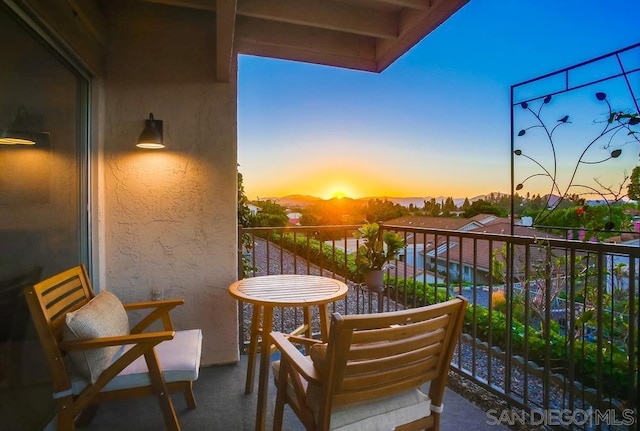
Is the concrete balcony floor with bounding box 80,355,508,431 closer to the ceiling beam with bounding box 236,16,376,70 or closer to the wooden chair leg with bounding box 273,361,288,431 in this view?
the wooden chair leg with bounding box 273,361,288,431

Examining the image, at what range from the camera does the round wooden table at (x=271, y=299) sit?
1882mm

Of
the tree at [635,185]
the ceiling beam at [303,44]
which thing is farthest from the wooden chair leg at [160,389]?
the tree at [635,185]

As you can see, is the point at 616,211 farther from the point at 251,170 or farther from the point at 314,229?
the point at 251,170

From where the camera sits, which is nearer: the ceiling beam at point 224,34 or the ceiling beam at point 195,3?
the ceiling beam at point 224,34

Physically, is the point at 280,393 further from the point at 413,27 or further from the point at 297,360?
the point at 413,27

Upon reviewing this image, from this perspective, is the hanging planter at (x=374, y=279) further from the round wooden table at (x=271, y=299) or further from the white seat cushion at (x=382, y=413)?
the white seat cushion at (x=382, y=413)

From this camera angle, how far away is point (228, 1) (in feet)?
5.35

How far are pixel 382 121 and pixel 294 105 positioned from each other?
1.20 metres

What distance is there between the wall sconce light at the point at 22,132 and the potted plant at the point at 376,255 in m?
2.19

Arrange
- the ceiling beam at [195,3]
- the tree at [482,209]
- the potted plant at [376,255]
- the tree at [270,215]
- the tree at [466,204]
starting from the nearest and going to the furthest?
the ceiling beam at [195,3], the potted plant at [376,255], the tree at [482,209], the tree at [466,204], the tree at [270,215]

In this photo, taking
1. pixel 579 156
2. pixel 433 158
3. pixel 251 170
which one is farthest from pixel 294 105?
pixel 579 156

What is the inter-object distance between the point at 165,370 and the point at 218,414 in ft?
1.95

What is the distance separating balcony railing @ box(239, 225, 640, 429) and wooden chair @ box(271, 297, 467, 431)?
900 millimetres

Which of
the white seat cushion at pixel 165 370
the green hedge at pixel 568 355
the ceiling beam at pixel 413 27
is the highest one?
the ceiling beam at pixel 413 27
